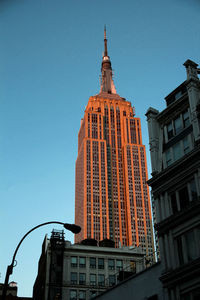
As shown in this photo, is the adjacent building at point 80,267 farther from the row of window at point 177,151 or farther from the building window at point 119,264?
the row of window at point 177,151

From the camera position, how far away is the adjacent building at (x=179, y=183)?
3250 cm

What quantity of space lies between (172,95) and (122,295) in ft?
65.2

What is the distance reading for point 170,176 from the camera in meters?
37.0

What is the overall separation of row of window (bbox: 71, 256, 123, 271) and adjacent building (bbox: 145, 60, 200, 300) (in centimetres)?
4949

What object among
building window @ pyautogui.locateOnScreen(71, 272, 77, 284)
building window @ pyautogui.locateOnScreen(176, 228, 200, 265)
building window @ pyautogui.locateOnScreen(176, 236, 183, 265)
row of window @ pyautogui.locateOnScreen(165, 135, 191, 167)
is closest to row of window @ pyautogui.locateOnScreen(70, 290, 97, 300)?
building window @ pyautogui.locateOnScreen(71, 272, 77, 284)

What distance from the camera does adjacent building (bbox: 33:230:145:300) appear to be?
80.5 metres

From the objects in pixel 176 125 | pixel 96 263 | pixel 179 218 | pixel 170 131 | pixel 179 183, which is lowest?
pixel 179 218

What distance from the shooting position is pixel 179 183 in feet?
118

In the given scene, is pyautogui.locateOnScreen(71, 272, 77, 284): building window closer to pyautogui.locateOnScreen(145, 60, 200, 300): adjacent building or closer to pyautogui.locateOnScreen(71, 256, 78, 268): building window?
pyautogui.locateOnScreen(71, 256, 78, 268): building window

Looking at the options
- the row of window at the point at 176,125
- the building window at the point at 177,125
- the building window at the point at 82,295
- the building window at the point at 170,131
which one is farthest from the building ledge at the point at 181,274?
the building window at the point at 82,295

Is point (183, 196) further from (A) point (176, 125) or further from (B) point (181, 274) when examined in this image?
(A) point (176, 125)

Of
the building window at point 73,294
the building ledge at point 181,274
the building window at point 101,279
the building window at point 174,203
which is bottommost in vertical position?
the building ledge at point 181,274

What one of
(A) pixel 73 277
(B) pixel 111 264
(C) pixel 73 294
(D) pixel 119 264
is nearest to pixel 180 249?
(C) pixel 73 294

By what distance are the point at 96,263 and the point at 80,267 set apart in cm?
341
